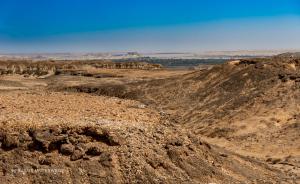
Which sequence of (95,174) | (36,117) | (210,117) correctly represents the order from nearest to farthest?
1. (95,174)
2. (36,117)
3. (210,117)

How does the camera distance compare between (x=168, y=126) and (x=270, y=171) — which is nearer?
(x=168, y=126)

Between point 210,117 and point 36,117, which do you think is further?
point 210,117

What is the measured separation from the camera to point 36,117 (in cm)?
1179

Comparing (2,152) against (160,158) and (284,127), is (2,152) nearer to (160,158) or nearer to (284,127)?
(160,158)

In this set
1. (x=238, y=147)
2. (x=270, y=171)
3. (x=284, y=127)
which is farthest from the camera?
(x=284, y=127)

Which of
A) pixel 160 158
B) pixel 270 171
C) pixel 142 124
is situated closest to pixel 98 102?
pixel 142 124

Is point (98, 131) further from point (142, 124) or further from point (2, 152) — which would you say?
point (2, 152)

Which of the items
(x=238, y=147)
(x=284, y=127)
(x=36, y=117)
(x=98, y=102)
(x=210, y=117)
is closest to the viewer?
(x=36, y=117)

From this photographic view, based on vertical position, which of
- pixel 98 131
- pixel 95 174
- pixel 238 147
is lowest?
pixel 238 147

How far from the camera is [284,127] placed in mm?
24922

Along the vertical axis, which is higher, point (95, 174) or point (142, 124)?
point (142, 124)

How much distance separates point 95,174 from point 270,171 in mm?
6628

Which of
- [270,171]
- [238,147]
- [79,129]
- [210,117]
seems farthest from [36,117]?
[210,117]

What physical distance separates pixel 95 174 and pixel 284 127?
15989 mm
